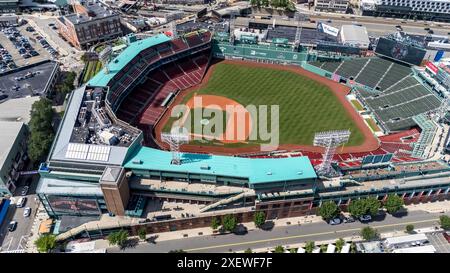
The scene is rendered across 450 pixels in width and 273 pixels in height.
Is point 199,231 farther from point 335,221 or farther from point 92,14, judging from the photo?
point 92,14

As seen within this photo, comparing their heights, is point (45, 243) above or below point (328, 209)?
below

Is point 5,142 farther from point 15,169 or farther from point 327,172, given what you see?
point 327,172

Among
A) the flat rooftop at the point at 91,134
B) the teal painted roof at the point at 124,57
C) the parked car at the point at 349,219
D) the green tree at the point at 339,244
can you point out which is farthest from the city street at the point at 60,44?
the green tree at the point at 339,244

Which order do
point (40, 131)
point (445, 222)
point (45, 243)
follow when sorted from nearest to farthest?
point (45, 243) < point (445, 222) < point (40, 131)

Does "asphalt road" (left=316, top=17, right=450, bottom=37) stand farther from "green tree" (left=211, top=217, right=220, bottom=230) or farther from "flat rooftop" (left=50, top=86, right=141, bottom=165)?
"green tree" (left=211, top=217, right=220, bottom=230)

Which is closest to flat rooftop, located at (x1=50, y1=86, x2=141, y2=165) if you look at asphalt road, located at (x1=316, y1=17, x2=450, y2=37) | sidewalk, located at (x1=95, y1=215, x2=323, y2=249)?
sidewalk, located at (x1=95, y1=215, x2=323, y2=249)

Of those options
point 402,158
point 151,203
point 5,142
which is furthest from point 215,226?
point 5,142

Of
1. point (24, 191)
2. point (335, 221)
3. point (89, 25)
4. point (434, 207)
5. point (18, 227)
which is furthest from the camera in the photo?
point (89, 25)

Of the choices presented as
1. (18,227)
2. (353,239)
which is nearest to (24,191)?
(18,227)
